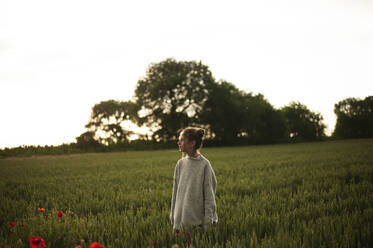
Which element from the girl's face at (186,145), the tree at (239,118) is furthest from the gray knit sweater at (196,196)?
the tree at (239,118)

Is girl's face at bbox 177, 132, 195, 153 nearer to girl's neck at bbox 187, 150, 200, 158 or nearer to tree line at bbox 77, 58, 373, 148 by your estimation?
girl's neck at bbox 187, 150, 200, 158

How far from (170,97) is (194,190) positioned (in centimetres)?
4118

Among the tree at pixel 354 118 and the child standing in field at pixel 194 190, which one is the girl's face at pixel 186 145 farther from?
the tree at pixel 354 118

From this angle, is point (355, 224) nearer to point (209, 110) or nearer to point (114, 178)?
point (114, 178)

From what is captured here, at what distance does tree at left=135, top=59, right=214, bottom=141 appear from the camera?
42.2 meters

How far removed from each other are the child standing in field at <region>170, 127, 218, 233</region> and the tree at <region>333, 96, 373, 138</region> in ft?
265

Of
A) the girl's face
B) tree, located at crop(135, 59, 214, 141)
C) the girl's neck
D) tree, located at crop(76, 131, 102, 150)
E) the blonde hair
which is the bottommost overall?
tree, located at crop(76, 131, 102, 150)

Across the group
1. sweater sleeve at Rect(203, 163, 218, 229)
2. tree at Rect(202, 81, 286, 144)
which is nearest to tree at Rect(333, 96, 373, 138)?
tree at Rect(202, 81, 286, 144)

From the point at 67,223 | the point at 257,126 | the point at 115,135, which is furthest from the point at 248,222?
the point at 115,135

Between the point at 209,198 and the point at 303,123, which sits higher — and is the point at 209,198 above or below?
below

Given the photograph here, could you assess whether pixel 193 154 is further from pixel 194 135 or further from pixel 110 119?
pixel 110 119

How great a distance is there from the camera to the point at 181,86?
43.6 m

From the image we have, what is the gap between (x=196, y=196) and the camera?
2873mm

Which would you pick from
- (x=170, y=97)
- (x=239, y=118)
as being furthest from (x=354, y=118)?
(x=170, y=97)
